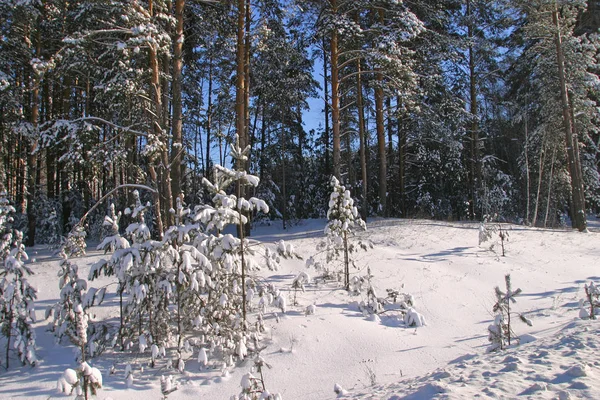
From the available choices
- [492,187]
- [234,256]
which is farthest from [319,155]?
[234,256]

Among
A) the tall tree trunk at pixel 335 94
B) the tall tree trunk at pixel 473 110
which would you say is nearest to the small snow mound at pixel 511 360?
the tall tree trunk at pixel 335 94

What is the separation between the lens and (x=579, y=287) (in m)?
8.03

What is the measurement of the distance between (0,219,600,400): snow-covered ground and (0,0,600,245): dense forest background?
3.50 meters

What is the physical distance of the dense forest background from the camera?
29.7ft

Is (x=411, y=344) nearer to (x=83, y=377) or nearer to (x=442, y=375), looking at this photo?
(x=442, y=375)

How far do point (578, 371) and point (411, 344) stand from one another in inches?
105

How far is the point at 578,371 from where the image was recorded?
3.38 m

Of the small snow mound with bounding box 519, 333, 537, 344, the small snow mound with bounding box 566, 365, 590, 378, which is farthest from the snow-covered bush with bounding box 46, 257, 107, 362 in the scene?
the small snow mound with bounding box 519, 333, 537, 344

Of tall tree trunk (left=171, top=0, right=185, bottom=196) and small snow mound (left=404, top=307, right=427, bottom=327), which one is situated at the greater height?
tall tree trunk (left=171, top=0, right=185, bottom=196)

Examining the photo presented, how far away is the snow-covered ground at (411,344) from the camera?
374cm

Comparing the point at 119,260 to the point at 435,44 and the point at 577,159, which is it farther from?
the point at 577,159

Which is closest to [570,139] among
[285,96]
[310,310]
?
[285,96]

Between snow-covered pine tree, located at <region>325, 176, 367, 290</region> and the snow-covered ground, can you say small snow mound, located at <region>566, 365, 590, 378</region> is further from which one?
snow-covered pine tree, located at <region>325, 176, 367, 290</region>

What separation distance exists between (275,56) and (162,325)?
10372 mm
